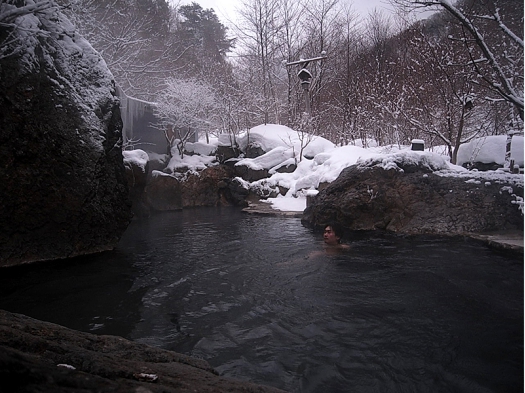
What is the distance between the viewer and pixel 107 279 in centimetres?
449

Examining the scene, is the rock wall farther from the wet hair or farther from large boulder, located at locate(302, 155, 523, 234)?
the wet hair

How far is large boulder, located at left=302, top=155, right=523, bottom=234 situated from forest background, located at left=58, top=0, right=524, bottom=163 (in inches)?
47.3

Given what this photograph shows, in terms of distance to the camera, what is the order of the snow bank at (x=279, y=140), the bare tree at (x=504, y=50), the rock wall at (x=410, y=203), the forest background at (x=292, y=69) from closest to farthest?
the bare tree at (x=504, y=50), the rock wall at (x=410, y=203), the forest background at (x=292, y=69), the snow bank at (x=279, y=140)

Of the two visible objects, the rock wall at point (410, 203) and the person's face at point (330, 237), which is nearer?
the person's face at point (330, 237)

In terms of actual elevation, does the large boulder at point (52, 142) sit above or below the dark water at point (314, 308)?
above

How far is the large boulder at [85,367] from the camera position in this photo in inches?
29.1

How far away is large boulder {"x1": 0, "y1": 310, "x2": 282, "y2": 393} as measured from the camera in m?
0.74

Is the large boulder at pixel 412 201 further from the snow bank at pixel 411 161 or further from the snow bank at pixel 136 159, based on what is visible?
the snow bank at pixel 136 159

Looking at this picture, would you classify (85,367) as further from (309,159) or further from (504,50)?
(309,159)

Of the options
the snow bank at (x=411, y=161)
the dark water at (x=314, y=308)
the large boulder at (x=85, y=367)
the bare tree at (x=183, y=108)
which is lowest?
the dark water at (x=314, y=308)

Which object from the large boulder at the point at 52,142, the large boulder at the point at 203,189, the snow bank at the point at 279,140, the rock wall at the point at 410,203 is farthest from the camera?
the snow bank at the point at 279,140

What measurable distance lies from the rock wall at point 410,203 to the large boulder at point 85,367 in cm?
569

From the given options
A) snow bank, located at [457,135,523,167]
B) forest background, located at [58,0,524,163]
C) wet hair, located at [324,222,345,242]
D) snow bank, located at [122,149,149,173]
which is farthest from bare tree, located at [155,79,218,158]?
snow bank, located at [457,135,523,167]

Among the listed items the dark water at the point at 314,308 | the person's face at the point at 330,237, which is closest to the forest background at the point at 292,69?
the dark water at the point at 314,308
